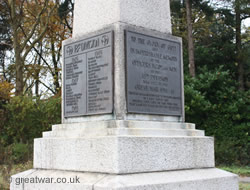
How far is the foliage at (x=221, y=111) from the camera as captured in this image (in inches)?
643

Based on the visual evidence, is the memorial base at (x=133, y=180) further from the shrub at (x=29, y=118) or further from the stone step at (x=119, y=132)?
the shrub at (x=29, y=118)

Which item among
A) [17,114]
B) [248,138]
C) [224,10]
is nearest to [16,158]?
[17,114]

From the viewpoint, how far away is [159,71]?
18.9 ft

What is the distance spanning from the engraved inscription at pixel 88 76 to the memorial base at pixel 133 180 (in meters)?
0.97

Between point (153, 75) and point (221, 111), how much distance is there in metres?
11.8

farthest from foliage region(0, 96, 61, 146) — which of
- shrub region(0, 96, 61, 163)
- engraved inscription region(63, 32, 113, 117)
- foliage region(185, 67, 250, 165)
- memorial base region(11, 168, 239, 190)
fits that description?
memorial base region(11, 168, 239, 190)

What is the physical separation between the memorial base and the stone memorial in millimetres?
14

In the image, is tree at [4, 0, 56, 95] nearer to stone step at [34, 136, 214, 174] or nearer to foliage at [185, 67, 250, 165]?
foliage at [185, 67, 250, 165]

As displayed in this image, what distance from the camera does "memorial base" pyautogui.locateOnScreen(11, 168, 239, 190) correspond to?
4.51 m

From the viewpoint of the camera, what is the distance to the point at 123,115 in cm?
515

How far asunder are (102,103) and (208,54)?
15.1 m

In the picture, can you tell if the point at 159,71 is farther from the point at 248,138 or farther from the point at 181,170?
the point at 248,138

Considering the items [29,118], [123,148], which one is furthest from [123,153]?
[29,118]

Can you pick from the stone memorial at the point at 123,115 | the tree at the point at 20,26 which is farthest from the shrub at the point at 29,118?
the stone memorial at the point at 123,115
